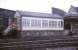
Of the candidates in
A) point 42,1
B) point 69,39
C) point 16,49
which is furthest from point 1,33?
point 69,39

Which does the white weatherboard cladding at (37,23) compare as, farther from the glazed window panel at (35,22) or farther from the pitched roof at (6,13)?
the pitched roof at (6,13)

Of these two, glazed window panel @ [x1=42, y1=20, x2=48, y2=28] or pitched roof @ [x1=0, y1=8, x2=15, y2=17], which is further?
glazed window panel @ [x1=42, y1=20, x2=48, y2=28]

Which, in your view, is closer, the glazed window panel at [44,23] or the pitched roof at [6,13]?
the pitched roof at [6,13]

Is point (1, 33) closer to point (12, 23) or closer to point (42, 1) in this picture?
point (12, 23)

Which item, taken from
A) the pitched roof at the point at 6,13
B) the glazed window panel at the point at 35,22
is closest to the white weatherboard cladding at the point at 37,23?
the glazed window panel at the point at 35,22

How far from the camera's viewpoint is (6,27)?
1.51 meters

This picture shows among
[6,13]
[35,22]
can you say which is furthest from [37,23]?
[6,13]

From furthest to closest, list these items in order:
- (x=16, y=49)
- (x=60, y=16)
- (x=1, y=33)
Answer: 1. (x=60, y=16)
2. (x=16, y=49)
3. (x=1, y=33)

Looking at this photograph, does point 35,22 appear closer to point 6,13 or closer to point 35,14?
point 35,14

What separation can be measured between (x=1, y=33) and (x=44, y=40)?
56 cm

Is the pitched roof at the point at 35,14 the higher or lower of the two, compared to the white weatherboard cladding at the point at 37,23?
higher

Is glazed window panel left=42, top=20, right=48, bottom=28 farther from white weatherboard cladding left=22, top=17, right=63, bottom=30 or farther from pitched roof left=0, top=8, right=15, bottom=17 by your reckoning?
pitched roof left=0, top=8, right=15, bottom=17

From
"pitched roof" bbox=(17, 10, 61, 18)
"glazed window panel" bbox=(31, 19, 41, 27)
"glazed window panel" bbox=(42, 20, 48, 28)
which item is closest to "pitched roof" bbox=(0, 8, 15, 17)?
"pitched roof" bbox=(17, 10, 61, 18)

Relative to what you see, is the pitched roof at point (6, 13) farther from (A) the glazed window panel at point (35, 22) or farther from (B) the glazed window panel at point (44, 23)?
(B) the glazed window panel at point (44, 23)
